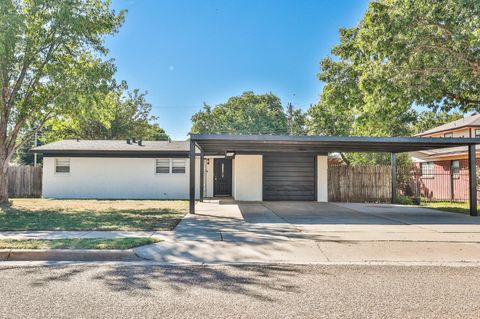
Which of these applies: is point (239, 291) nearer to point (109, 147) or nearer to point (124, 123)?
point (109, 147)

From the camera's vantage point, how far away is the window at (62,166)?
19656 millimetres

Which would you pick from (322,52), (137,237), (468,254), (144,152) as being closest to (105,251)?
(137,237)

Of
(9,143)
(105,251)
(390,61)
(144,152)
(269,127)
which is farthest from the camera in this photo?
(269,127)

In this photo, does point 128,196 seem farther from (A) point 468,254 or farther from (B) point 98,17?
(A) point 468,254

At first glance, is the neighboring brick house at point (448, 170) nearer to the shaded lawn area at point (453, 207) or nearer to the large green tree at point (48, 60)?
the shaded lawn area at point (453, 207)

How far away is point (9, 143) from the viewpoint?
15.1 meters

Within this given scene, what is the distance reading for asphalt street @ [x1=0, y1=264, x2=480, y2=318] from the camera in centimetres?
370

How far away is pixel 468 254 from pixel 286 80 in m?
31.0

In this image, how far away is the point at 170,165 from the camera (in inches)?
776

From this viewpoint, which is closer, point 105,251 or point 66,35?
point 105,251

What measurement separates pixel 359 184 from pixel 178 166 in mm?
9696

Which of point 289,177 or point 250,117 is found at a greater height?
point 250,117

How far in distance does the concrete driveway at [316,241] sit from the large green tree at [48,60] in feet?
24.4

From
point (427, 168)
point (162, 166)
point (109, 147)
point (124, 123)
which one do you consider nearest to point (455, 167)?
point (427, 168)
